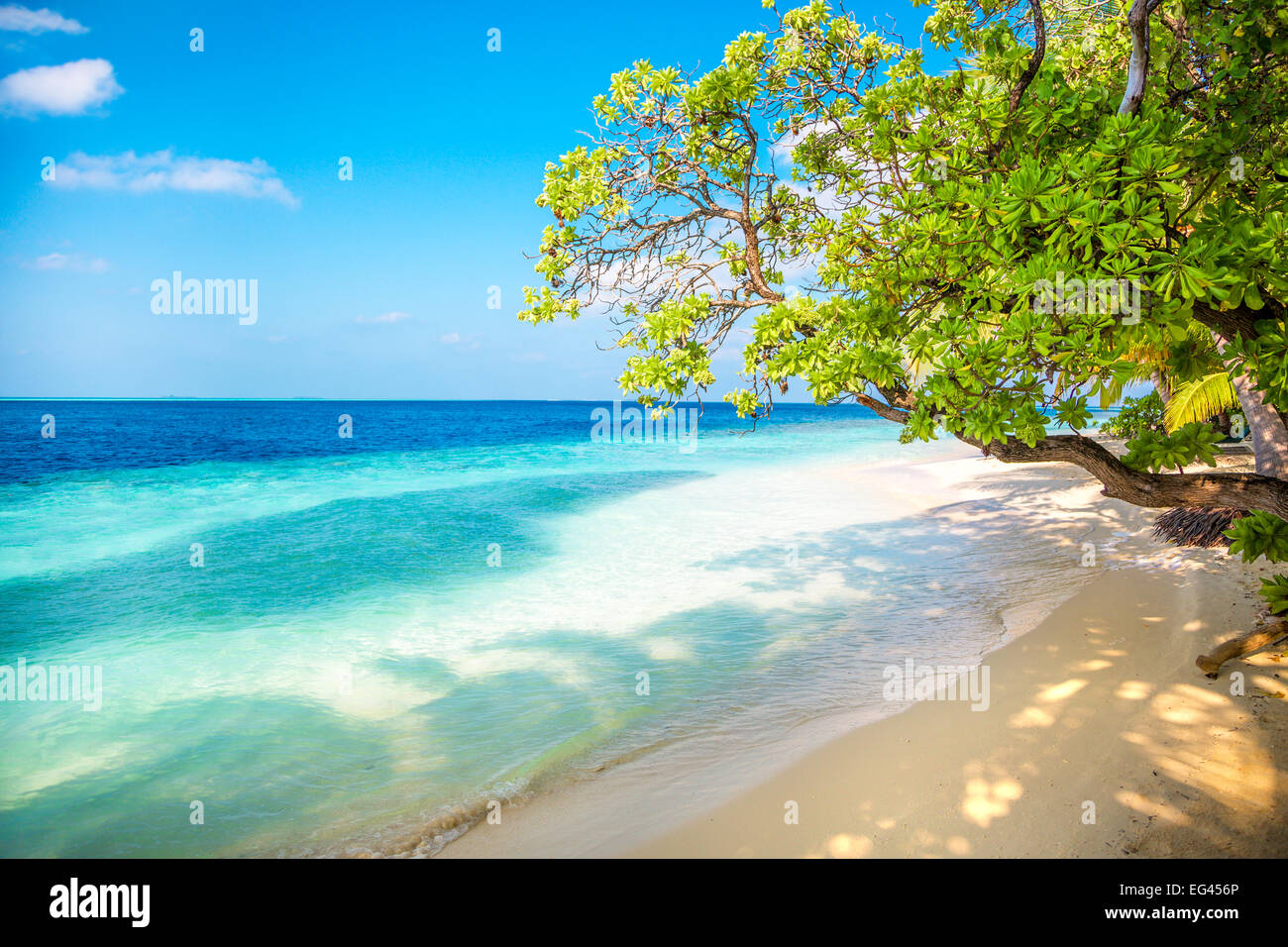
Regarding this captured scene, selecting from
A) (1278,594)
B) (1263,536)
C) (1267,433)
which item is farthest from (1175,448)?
(1267,433)

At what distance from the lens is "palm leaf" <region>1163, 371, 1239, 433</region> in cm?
1016

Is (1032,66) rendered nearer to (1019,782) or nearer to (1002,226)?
(1002,226)

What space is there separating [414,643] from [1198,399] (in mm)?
11855

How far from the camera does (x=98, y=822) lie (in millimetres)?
4633

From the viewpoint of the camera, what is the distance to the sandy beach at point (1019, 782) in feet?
11.3

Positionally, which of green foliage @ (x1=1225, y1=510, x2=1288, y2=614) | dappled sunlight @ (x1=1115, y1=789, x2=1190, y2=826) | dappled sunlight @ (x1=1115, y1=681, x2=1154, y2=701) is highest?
green foliage @ (x1=1225, y1=510, x2=1288, y2=614)

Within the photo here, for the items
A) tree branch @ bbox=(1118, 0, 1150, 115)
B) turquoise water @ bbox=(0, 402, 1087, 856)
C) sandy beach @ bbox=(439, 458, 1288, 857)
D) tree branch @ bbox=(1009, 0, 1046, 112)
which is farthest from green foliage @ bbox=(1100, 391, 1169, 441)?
tree branch @ bbox=(1118, 0, 1150, 115)

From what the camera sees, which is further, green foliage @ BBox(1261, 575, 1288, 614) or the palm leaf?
the palm leaf

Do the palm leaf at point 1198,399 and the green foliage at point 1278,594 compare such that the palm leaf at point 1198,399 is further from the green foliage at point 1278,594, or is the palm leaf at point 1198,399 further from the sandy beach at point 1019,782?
the green foliage at point 1278,594

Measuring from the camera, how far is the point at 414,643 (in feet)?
26.1

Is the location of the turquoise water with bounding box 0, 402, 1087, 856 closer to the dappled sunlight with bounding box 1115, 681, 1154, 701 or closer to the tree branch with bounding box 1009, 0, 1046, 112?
the dappled sunlight with bounding box 1115, 681, 1154, 701

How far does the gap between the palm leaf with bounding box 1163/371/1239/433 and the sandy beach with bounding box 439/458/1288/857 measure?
5722 millimetres

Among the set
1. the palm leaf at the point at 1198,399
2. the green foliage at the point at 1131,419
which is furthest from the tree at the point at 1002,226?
the green foliage at the point at 1131,419
